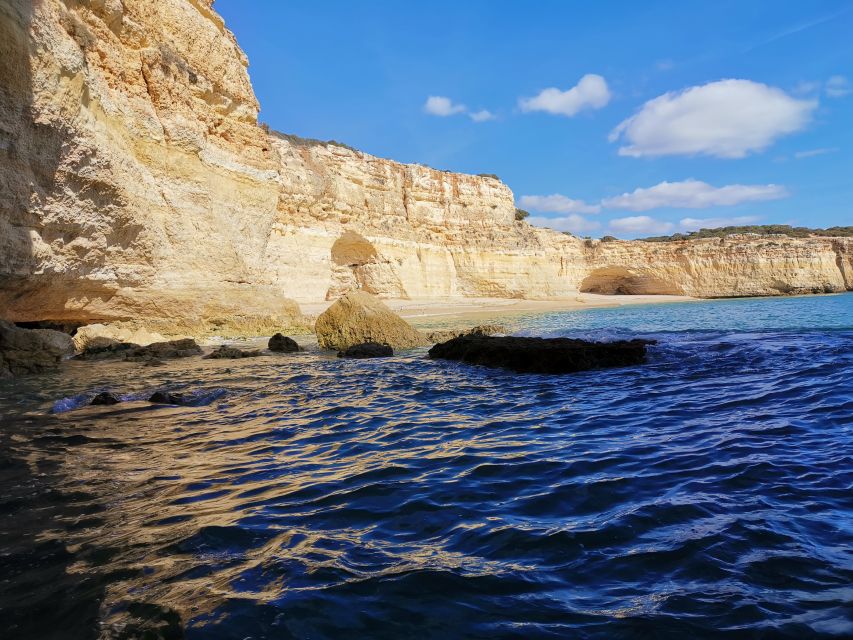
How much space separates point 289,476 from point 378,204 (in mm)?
41036

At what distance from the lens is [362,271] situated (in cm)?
4406

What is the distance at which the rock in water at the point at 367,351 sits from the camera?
13.4 metres

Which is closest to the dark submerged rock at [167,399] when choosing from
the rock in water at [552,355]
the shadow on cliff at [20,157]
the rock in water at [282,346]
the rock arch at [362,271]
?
the rock in water at [552,355]

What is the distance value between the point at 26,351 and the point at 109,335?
5.05 m

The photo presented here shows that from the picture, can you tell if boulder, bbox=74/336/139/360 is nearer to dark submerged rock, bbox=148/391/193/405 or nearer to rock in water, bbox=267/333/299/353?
rock in water, bbox=267/333/299/353

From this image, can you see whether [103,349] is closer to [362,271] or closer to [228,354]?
[228,354]

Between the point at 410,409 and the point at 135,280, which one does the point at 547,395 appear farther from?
the point at 135,280

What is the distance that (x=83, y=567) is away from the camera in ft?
8.25

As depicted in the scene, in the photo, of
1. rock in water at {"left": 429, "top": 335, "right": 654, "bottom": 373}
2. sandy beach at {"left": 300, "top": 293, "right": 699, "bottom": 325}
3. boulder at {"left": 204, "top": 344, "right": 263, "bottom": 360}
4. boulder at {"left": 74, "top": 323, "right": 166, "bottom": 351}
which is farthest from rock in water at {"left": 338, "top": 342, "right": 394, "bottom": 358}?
sandy beach at {"left": 300, "top": 293, "right": 699, "bottom": 325}

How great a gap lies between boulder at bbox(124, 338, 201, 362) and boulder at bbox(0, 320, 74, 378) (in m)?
1.77

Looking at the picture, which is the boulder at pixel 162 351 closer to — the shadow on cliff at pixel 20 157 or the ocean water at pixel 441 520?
the shadow on cliff at pixel 20 157

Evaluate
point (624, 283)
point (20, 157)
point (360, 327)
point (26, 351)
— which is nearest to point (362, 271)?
point (360, 327)

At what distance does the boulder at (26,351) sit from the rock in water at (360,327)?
6.62m

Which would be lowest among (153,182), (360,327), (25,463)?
(25,463)
